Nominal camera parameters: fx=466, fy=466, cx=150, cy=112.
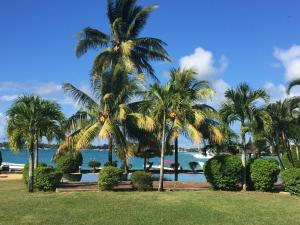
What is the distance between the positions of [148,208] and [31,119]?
6.95 meters

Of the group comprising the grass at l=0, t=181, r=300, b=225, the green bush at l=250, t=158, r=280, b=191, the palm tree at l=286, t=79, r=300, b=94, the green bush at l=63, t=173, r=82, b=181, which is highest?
the palm tree at l=286, t=79, r=300, b=94

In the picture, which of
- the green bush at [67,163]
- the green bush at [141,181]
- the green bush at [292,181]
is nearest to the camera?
the green bush at [292,181]

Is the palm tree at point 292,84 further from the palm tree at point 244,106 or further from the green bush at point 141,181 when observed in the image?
the green bush at point 141,181

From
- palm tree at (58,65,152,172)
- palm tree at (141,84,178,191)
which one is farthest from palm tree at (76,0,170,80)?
palm tree at (141,84,178,191)

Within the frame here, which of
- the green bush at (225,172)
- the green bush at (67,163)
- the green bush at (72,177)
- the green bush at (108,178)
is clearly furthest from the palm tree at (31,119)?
the green bush at (67,163)

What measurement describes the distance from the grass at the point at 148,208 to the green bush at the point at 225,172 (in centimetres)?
119

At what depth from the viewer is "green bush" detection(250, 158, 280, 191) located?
20.0 meters

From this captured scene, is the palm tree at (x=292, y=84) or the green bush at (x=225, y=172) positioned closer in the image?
the green bush at (x=225, y=172)

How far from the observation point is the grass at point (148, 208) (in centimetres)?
1252

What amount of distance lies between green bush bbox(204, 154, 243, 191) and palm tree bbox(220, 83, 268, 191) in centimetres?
40

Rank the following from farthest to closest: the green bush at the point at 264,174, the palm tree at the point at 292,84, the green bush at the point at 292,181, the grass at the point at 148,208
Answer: the palm tree at the point at 292,84, the green bush at the point at 264,174, the green bush at the point at 292,181, the grass at the point at 148,208

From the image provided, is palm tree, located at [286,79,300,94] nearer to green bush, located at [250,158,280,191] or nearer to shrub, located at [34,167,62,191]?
green bush, located at [250,158,280,191]

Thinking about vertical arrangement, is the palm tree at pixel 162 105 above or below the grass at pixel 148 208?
above

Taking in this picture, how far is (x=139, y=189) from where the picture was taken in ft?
65.1
